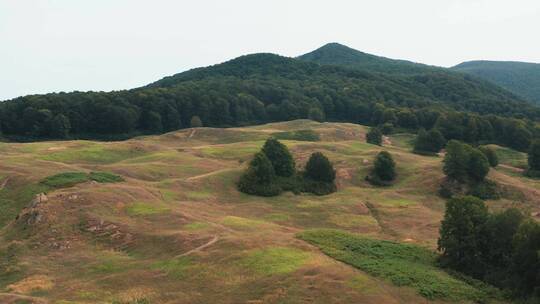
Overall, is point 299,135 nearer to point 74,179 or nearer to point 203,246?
point 74,179

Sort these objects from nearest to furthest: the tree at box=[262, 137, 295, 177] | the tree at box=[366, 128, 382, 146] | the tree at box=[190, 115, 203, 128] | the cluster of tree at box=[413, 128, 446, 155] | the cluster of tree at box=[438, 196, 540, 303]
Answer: the cluster of tree at box=[438, 196, 540, 303] → the tree at box=[262, 137, 295, 177] → the cluster of tree at box=[413, 128, 446, 155] → the tree at box=[366, 128, 382, 146] → the tree at box=[190, 115, 203, 128]

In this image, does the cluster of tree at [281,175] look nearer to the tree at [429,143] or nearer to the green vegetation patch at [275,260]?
the green vegetation patch at [275,260]

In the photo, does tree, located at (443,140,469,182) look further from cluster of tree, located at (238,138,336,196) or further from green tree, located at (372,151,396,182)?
cluster of tree, located at (238,138,336,196)

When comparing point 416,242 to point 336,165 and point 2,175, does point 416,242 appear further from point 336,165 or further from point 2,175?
point 2,175

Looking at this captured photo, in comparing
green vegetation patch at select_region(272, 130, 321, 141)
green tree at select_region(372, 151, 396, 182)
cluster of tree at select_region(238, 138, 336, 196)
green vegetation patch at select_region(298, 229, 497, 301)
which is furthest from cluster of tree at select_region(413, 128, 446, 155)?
green vegetation patch at select_region(298, 229, 497, 301)

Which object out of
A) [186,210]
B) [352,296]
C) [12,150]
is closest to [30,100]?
[12,150]

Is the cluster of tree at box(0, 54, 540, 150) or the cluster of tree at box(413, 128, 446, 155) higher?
the cluster of tree at box(0, 54, 540, 150)

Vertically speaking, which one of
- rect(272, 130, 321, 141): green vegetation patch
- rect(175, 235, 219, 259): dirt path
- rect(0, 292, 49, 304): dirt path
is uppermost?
rect(272, 130, 321, 141): green vegetation patch

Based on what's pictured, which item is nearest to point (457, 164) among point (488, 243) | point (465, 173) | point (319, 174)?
point (465, 173)
